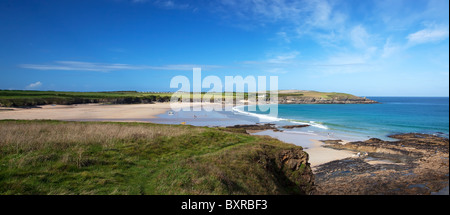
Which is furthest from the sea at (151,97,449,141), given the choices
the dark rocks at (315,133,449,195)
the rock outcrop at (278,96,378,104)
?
the rock outcrop at (278,96,378,104)

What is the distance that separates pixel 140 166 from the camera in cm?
1052

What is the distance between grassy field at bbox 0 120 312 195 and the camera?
780 centimetres

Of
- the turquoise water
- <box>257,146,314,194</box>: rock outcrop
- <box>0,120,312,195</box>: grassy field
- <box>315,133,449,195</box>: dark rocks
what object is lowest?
<box>315,133,449,195</box>: dark rocks

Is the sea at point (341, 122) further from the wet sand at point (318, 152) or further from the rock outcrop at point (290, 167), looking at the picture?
the rock outcrop at point (290, 167)

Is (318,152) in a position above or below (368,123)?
below

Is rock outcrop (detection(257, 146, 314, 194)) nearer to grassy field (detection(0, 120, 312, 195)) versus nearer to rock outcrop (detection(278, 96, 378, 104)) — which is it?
grassy field (detection(0, 120, 312, 195))

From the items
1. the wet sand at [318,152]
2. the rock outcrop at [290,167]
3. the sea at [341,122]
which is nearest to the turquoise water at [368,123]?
the sea at [341,122]

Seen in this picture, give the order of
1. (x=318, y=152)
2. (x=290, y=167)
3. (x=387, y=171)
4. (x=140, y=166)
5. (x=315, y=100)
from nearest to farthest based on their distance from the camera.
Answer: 1. (x=140, y=166)
2. (x=290, y=167)
3. (x=387, y=171)
4. (x=318, y=152)
5. (x=315, y=100)

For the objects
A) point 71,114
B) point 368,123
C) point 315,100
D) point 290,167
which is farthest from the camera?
point 315,100

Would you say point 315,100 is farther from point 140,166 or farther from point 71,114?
point 140,166

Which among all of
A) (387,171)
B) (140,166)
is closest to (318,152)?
(387,171)

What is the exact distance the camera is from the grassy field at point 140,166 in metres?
7.80
